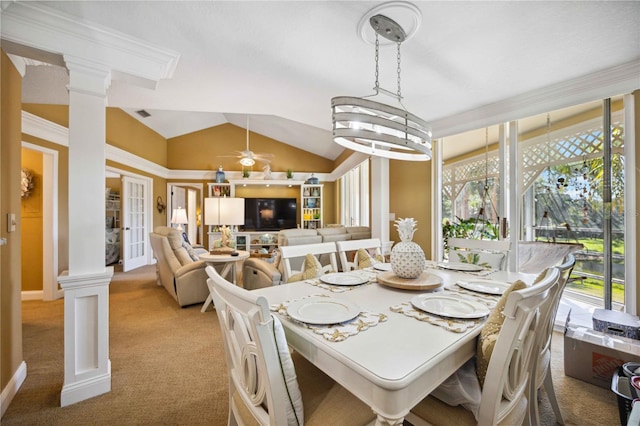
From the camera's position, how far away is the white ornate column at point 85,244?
5.31 feet

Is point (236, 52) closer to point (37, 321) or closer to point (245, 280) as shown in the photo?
point (245, 280)

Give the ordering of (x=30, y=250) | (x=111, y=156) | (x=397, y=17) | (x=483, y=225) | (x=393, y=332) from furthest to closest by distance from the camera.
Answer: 1. (x=111, y=156)
2. (x=30, y=250)
3. (x=483, y=225)
4. (x=397, y=17)
5. (x=393, y=332)

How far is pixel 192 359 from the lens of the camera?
7.04 ft

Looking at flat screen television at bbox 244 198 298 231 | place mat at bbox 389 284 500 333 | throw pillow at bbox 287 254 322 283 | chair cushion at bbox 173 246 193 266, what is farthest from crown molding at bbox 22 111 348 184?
place mat at bbox 389 284 500 333

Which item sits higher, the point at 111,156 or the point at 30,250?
the point at 111,156

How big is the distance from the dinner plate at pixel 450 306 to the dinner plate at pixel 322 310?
0.32m

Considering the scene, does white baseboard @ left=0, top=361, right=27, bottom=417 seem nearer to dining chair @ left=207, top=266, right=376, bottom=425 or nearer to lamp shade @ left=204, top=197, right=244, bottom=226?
dining chair @ left=207, top=266, right=376, bottom=425

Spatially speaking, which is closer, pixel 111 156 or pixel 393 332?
pixel 393 332

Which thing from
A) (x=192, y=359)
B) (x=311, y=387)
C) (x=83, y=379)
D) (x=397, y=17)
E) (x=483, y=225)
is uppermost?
(x=397, y=17)

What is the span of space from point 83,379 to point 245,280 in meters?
2.05

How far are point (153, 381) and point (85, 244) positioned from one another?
105 cm

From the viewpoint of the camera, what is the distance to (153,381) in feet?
6.14

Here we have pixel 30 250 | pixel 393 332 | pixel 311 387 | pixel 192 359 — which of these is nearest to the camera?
pixel 393 332

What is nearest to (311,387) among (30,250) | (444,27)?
(444,27)
